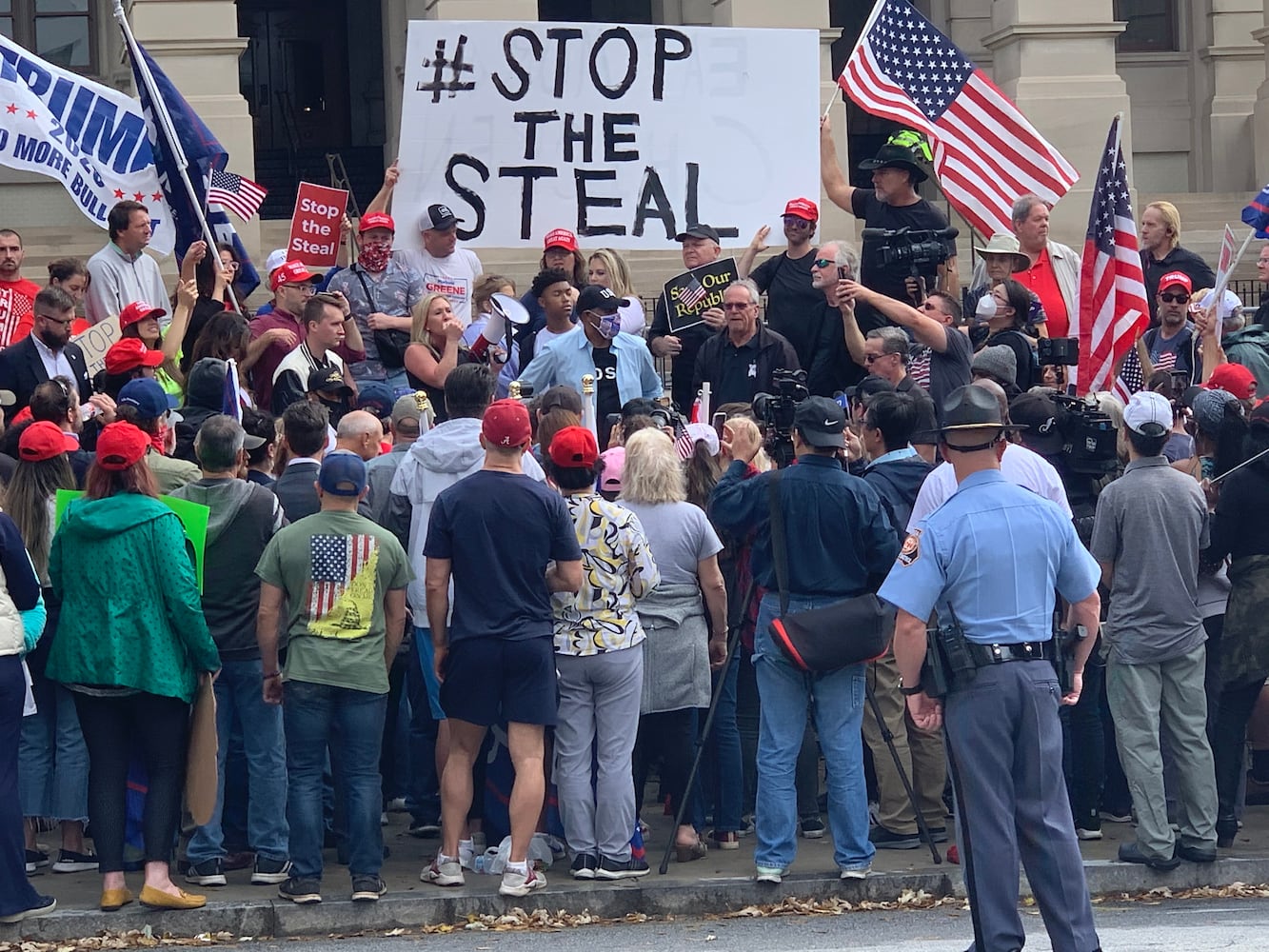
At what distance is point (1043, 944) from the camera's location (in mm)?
8016

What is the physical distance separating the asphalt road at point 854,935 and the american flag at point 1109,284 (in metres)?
3.84

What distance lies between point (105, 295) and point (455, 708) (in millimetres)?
4595

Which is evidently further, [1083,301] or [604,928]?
[1083,301]

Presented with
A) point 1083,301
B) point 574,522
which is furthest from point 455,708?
point 1083,301

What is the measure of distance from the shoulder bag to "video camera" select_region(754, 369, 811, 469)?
0.51 m

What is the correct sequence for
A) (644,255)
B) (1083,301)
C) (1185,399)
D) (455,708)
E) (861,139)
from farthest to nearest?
(861,139), (644,255), (1083,301), (1185,399), (455,708)

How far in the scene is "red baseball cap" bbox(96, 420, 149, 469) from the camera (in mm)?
8297

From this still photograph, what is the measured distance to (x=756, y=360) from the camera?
37.3 ft

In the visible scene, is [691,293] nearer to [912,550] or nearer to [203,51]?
[912,550]

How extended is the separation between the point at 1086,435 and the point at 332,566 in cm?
344

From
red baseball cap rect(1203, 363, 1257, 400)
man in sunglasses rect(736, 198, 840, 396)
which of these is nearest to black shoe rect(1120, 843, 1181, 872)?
red baseball cap rect(1203, 363, 1257, 400)

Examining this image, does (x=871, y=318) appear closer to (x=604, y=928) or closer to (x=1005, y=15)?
(x=604, y=928)

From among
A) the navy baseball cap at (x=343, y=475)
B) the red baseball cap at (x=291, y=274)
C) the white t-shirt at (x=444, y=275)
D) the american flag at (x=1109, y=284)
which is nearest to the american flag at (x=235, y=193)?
the red baseball cap at (x=291, y=274)

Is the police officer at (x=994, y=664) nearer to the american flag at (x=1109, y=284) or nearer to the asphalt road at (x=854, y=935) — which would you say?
the asphalt road at (x=854, y=935)
